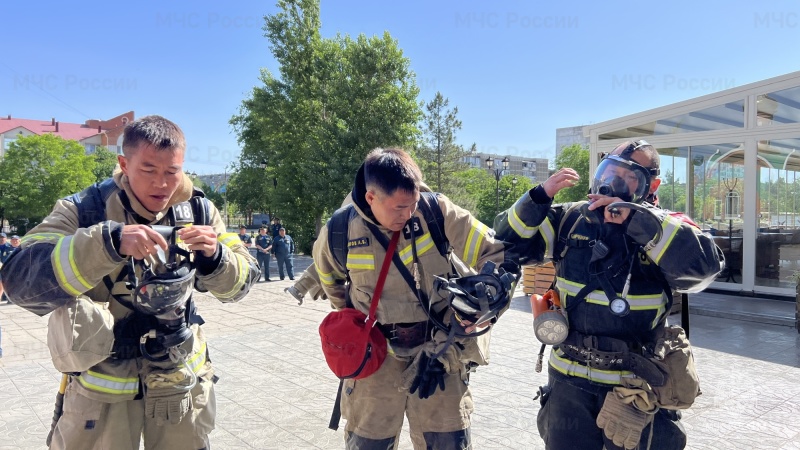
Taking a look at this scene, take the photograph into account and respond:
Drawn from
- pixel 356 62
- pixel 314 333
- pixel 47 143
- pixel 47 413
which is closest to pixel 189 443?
pixel 47 413

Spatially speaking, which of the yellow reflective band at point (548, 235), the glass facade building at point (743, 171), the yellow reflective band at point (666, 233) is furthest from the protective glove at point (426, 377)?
the glass facade building at point (743, 171)

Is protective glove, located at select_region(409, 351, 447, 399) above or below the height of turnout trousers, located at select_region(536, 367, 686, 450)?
above

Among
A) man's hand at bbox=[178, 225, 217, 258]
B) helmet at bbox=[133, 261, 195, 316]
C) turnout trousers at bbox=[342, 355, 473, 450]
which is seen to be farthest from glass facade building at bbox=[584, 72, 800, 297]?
helmet at bbox=[133, 261, 195, 316]

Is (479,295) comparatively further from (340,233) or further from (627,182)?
(627,182)

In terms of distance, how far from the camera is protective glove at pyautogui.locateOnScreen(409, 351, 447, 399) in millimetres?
2430

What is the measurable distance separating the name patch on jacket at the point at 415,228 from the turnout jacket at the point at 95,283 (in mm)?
778

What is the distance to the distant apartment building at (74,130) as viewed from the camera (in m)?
79.8

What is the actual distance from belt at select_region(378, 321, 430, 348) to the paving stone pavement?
78.7 inches

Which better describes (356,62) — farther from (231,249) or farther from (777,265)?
(231,249)

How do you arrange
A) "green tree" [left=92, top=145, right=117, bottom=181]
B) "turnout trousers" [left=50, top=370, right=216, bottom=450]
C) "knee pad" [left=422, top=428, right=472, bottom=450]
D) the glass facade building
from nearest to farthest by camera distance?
"turnout trousers" [left=50, top=370, right=216, bottom=450] → "knee pad" [left=422, top=428, right=472, bottom=450] → the glass facade building → "green tree" [left=92, top=145, right=117, bottom=181]

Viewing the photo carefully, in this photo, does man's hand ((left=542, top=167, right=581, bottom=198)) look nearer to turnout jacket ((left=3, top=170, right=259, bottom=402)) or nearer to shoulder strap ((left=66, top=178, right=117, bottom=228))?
turnout jacket ((left=3, top=170, right=259, bottom=402))

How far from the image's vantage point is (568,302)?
2.77 m

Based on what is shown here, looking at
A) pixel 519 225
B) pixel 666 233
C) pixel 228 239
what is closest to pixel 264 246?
pixel 228 239

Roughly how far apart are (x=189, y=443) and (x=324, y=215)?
2345cm
